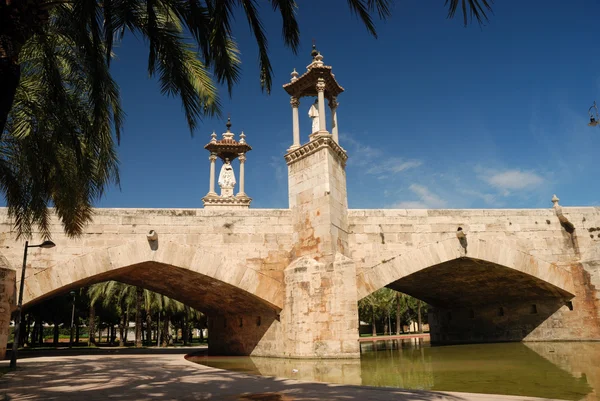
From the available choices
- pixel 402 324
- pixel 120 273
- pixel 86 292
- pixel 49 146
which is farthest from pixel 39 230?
pixel 402 324

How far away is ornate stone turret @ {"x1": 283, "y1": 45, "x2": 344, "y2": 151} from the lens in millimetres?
15484

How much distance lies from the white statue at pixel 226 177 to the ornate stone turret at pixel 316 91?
6102 mm

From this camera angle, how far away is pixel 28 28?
4.71 metres

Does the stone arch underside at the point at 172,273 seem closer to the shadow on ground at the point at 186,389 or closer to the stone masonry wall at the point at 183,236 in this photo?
the stone masonry wall at the point at 183,236

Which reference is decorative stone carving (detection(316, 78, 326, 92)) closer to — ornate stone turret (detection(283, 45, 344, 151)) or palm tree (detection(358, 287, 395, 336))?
ornate stone turret (detection(283, 45, 344, 151))

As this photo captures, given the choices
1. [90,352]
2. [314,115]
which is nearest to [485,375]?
[314,115]

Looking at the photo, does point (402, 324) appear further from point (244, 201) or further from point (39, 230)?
point (39, 230)

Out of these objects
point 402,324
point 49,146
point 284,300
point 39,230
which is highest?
point 49,146

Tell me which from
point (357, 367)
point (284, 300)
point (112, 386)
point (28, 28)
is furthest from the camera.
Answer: point (284, 300)

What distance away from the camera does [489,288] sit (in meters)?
19.3

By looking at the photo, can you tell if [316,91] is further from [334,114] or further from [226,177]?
[226,177]

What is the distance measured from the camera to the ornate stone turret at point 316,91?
1548cm

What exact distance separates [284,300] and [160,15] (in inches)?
361

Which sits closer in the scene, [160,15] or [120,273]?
[160,15]
